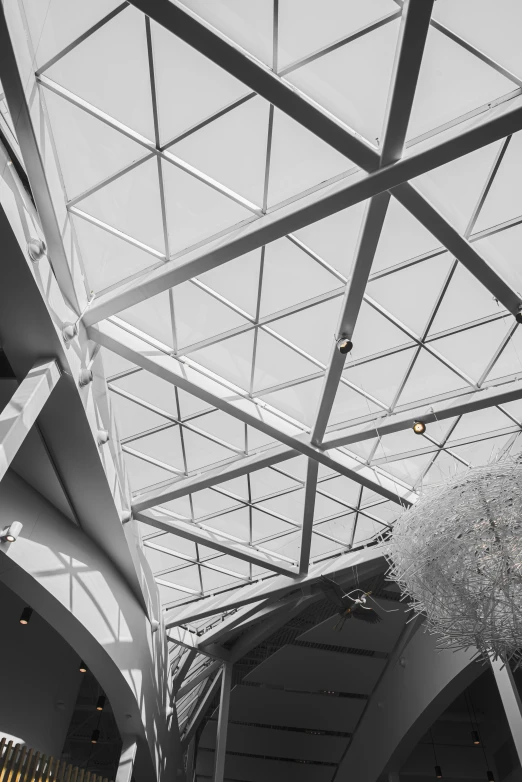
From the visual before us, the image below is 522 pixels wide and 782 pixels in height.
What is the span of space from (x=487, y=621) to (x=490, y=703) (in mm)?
28624

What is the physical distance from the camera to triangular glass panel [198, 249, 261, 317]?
12.2 m

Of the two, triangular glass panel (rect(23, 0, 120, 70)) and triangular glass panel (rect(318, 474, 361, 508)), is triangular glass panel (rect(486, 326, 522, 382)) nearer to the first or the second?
triangular glass panel (rect(318, 474, 361, 508))

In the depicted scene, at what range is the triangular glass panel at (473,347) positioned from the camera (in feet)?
44.3

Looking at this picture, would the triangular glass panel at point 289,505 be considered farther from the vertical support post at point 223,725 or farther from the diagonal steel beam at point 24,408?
the diagonal steel beam at point 24,408

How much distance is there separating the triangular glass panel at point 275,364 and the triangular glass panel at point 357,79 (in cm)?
541

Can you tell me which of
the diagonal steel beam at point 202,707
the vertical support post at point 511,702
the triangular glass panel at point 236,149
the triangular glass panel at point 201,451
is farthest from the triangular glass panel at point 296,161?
the diagonal steel beam at point 202,707

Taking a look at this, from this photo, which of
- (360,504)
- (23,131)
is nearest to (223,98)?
(23,131)

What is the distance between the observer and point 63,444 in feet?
38.8

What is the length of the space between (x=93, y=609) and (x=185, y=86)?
12.4 metres

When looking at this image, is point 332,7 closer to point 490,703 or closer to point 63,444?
point 63,444

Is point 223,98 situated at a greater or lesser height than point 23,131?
greater

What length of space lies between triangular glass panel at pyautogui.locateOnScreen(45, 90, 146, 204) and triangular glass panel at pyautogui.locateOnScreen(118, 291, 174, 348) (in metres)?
2.95

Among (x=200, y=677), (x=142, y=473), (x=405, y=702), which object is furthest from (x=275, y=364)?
(x=405, y=702)

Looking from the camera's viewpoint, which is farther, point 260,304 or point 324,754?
point 324,754
